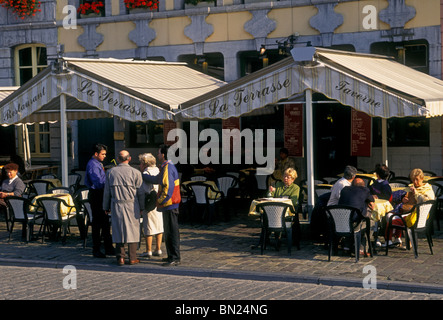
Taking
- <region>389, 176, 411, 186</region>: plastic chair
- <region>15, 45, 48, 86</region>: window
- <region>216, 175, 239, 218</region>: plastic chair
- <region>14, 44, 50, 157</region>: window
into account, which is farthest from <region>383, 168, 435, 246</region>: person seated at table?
<region>15, 45, 48, 86</region>: window

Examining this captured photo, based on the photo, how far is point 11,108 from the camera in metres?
14.0

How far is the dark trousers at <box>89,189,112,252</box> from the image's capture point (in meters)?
11.2

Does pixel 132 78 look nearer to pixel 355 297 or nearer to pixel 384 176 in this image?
pixel 384 176

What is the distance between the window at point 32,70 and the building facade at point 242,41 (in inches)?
1.2

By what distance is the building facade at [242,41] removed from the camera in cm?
1702

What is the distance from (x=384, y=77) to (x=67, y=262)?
237 inches

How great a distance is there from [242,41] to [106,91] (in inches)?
281

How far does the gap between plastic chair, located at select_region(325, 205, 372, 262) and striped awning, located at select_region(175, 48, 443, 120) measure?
1564mm

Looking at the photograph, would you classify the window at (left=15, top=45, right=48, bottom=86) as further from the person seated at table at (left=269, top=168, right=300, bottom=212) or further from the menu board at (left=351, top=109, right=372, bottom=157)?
the person seated at table at (left=269, top=168, right=300, bottom=212)

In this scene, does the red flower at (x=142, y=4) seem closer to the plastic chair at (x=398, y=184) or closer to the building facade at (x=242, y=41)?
the building facade at (x=242, y=41)

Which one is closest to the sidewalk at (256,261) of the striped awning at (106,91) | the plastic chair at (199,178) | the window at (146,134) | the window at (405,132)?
the striped awning at (106,91)

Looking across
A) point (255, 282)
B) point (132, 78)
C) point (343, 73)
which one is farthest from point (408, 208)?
point (132, 78)

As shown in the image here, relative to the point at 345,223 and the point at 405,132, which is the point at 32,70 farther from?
the point at 345,223
